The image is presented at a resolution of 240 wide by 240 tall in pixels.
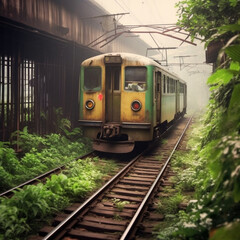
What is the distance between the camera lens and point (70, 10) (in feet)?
42.6

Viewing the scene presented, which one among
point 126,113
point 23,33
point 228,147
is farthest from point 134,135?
point 228,147

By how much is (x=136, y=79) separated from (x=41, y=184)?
5036 mm

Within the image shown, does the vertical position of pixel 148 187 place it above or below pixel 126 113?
below

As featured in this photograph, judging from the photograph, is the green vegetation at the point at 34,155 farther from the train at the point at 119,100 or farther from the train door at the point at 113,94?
the train door at the point at 113,94

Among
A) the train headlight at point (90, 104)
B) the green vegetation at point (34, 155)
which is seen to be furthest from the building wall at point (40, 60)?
the train headlight at point (90, 104)

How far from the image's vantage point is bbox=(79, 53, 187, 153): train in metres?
9.57

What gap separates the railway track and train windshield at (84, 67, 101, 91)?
3.17 m

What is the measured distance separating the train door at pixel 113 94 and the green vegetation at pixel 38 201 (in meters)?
2.96

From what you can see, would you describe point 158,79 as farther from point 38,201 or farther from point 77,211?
point 38,201

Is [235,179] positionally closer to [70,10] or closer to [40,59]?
[40,59]

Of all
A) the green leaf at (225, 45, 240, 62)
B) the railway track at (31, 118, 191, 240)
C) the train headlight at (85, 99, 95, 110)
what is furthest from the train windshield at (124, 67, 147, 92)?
the green leaf at (225, 45, 240, 62)

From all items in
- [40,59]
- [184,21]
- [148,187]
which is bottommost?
[148,187]

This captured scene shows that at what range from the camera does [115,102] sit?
1006cm

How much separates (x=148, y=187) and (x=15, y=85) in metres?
5.54
